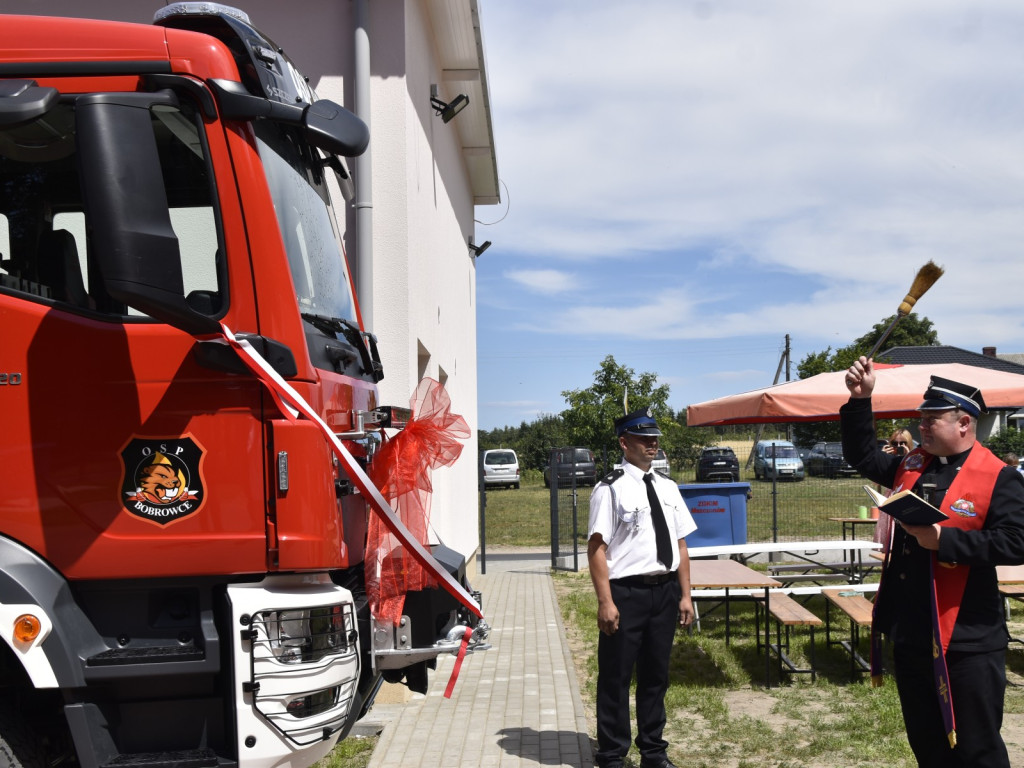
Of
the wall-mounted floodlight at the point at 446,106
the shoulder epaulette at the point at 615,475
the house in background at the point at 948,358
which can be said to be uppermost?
the house in background at the point at 948,358

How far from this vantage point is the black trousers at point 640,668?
205 inches

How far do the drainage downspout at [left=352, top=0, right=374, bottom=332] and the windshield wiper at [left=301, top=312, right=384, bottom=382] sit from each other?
242 cm

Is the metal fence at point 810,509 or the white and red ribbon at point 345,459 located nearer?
the white and red ribbon at point 345,459

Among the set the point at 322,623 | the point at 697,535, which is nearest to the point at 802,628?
the point at 697,535

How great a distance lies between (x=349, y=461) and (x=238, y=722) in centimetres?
85

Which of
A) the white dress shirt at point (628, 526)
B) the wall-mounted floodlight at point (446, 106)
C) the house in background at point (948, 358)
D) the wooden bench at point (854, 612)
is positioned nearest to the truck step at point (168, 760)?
the white dress shirt at point (628, 526)

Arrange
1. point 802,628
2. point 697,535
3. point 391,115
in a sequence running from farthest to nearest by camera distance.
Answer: point 697,535
point 802,628
point 391,115

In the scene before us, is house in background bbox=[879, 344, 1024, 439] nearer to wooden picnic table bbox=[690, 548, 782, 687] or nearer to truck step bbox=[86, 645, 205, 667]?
wooden picnic table bbox=[690, 548, 782, 687]

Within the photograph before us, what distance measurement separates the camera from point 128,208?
270 centimetres

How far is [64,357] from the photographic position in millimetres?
2967

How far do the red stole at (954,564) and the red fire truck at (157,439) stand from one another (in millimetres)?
2295

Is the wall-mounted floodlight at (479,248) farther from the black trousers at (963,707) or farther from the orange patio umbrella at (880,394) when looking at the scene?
the black trousers at (963,707)

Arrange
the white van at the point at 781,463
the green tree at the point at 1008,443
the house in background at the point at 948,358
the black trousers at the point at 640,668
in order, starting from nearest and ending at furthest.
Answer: the black trousers at the point at 640,668
the white van at the point at 781,463
the green tree at the point at 1008,443
the house in background at the point at 948,358

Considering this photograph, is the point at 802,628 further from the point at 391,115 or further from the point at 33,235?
the point at 33,235
